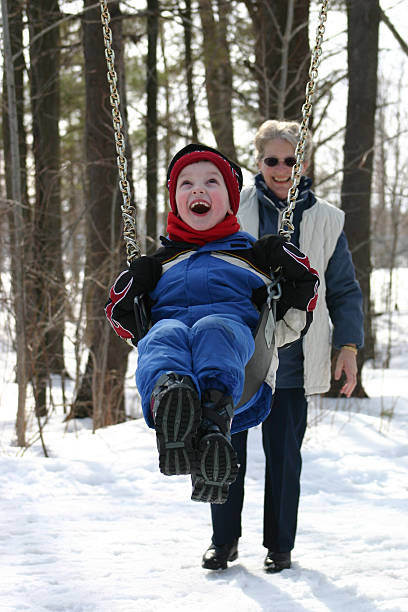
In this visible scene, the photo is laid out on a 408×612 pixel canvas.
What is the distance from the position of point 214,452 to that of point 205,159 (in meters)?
1.16

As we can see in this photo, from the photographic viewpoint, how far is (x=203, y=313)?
2.38 m

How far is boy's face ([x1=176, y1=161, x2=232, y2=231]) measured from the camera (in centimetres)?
257

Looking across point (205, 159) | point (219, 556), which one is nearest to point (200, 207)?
point (205, 159)

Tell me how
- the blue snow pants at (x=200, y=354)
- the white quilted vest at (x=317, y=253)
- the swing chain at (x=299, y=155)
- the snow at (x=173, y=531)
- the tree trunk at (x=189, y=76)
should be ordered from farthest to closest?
the tree trunk at (x=189, y=76)
the white quilted vest at (x=317, y=253)
the snow at (x=173, y=531)
the swing chain at (x=299, y=155)
the blue snow pants at (x=200, y=354)

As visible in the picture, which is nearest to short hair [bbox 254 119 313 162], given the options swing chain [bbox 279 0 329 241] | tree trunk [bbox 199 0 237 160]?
swing chain [bbox 279 0 329 241]

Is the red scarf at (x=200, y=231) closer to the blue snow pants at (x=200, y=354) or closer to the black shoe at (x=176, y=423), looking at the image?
the blue snow pants at (x=200, y=354)

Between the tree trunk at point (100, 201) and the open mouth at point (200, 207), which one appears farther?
the tree trunk at point (100, 201)

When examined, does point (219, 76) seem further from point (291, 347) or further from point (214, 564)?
point (214, 564)

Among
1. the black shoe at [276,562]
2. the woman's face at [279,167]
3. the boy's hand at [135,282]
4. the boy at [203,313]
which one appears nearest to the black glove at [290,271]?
the boy at [203,313]

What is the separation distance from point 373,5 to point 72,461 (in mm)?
6082

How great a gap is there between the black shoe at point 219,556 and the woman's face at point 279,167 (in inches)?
62.7

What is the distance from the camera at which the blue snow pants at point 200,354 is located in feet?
6.97

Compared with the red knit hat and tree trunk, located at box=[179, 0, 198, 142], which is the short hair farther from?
tree trunk, located at box=[179, 0, 198, 142]

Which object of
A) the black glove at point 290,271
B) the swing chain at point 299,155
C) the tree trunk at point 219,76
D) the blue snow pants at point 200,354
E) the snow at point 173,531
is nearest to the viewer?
the blue snow pants at point 200,354
